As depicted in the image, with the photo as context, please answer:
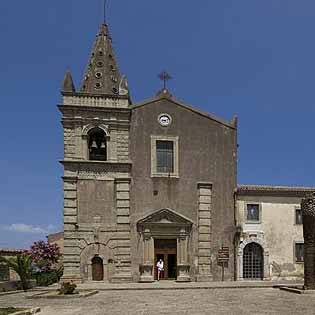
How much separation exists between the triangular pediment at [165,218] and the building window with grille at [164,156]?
2.51 m

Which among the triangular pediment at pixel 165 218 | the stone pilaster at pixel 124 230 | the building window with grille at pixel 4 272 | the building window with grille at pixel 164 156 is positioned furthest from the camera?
the building window with grille at pixel 164 156

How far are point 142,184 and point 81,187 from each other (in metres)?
3.94

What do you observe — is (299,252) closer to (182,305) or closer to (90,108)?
(90,108)

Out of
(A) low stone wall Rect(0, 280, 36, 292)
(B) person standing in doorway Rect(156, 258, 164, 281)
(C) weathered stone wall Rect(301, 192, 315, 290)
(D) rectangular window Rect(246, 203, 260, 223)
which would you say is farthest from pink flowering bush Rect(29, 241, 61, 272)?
(C) weathered stone wall Rect(301, 192, 315, 290)

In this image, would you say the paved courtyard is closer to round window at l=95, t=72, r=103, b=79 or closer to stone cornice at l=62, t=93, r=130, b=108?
stone cornice at l=62, t=93, r=130, b=108

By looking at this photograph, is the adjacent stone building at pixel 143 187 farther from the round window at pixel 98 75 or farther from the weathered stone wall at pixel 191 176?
the round window at pixel 98 75

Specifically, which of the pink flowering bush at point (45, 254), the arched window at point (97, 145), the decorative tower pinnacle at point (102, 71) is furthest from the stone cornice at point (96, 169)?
the pink flowering bush at point (45, 254)

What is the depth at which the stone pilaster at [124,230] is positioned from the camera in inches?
1113

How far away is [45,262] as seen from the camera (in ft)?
98.3

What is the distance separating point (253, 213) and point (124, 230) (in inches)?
354

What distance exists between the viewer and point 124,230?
28719mm

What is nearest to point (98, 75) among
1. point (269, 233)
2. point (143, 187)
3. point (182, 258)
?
point (143, 187)

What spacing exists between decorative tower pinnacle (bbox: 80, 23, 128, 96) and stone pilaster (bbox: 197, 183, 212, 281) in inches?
361

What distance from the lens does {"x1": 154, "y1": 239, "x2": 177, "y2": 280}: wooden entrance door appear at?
29478 millimetres
